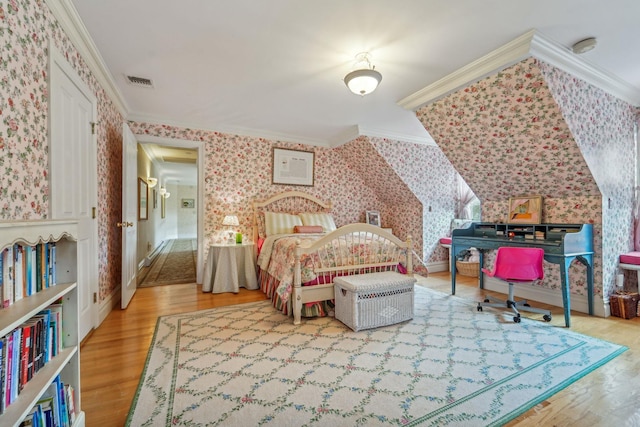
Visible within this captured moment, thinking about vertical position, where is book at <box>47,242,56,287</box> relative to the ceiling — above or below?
below

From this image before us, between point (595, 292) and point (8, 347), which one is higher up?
point (8, 347)

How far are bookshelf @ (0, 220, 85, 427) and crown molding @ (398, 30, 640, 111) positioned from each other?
126 inches

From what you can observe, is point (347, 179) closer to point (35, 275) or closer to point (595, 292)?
point (595, 292)

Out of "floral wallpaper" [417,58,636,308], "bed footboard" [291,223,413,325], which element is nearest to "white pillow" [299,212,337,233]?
"bed footboard" [291,223,413,325]

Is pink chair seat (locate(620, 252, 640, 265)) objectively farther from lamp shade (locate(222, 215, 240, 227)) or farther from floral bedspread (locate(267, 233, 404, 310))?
lamp shade (locate(222, 215, 240, 227))

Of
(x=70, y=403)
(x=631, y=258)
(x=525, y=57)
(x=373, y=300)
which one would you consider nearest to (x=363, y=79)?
(x=525, y=57)

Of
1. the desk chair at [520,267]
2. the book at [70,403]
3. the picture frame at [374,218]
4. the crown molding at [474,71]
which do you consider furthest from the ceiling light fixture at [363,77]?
the picture frame at [374,218]

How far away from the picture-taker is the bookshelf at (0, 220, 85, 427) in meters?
0.91

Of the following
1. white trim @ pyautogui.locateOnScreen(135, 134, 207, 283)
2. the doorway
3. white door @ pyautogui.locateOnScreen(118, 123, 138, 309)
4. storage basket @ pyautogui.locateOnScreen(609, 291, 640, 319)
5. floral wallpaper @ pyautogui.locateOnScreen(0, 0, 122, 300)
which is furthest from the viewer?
the doorway

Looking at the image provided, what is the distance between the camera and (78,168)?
7.49ft

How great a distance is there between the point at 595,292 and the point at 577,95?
6.74 feet

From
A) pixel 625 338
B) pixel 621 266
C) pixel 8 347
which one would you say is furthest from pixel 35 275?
pixel 621 266

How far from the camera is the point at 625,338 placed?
7.93 ft

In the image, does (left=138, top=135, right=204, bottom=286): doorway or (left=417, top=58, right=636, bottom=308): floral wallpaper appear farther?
(left=138, top=135, right=204, bottom=286): doorway
